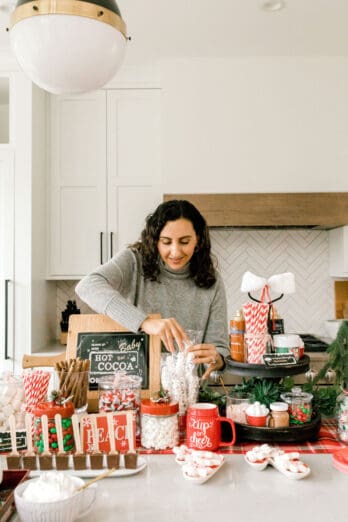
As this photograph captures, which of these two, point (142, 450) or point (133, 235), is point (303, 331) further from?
point (142, 450)

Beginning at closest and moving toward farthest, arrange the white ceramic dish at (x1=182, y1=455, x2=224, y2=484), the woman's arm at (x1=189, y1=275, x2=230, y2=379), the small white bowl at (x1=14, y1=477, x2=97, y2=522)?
1. the small white bowl at (x1=14, y1=477, x2=97, y2=522)
2. the white ceramic dish at (x1=182, y1=455, x2=224, y2=484)
3. the woman's arm at (x1=189, y1=275, x2=230, y2=379)

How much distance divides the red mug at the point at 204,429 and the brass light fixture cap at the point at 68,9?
0.94 metres

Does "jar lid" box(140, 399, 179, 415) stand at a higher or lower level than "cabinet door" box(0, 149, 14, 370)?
lower

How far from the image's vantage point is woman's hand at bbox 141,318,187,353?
142cm

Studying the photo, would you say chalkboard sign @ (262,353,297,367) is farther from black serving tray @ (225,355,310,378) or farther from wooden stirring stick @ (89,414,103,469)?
wooden stirring stick @ (89,414,103,469)

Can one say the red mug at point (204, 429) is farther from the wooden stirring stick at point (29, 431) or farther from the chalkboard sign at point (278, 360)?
the wooden stirring stick at point (29, 431)

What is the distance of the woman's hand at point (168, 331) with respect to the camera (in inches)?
55.7

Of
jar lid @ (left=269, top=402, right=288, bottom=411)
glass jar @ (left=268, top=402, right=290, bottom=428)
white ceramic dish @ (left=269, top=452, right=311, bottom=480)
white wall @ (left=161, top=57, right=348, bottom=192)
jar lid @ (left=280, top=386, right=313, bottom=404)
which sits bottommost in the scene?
white ceramic dish @ (left=269, top=452, right=311, bottom=480)

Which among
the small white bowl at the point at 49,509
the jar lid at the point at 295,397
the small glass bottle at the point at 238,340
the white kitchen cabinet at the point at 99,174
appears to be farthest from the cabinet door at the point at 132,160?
the small white bowl at the point at 49,509

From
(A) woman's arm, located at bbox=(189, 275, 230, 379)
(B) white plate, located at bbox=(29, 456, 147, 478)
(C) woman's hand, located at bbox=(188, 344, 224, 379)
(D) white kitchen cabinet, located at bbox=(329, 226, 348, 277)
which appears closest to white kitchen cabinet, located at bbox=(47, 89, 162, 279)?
(D) white kitchen cabinet, located at bbox=(329, 226, 348, 277)

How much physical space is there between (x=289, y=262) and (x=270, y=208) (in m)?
0.59

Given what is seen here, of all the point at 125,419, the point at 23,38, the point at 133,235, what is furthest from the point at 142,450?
the point at 133,235

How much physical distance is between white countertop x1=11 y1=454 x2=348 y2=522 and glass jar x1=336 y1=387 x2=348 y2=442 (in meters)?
Answer: 0.13

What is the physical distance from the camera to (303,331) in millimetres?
3369
